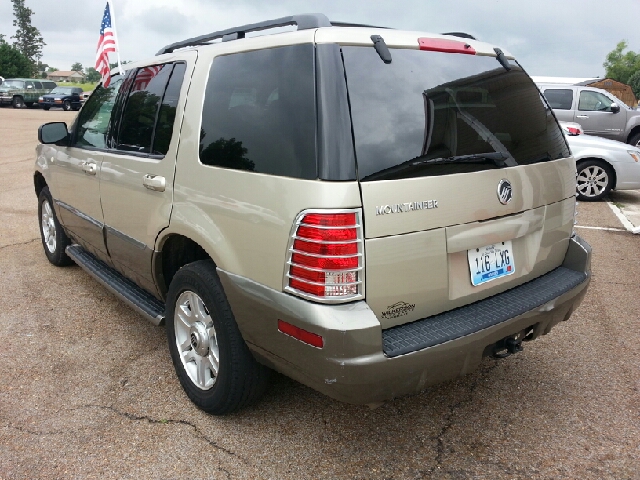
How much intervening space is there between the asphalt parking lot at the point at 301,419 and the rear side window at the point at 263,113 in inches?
53.9

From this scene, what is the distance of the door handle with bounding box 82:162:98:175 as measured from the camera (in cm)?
381

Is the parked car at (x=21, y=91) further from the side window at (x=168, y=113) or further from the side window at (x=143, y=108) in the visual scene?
the side window at (x=168, y=113)

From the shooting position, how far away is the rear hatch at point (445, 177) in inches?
87.4

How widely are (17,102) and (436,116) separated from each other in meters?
39.0

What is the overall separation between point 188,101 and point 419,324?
1680 mm

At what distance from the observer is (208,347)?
2881mm

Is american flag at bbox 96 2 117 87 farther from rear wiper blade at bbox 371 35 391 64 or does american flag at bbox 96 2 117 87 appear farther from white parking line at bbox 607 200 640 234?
white parking line at bbox 607 200 640 234

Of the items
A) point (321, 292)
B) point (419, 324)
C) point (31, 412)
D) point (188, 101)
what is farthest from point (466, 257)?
point (31, 412)

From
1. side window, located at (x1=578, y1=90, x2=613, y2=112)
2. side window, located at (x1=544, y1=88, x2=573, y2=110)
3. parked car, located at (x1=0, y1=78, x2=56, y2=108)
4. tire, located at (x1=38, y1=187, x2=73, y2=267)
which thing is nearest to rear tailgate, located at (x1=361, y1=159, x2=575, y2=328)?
tire, located at (x1=38, y1=187, x2=73, y2=267)

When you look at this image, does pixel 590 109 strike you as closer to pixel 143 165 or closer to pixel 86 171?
pixel 86 171

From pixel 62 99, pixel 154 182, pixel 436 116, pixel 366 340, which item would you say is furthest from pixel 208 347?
pixel 62 99

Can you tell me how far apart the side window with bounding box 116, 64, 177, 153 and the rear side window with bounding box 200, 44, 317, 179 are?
1.90ft

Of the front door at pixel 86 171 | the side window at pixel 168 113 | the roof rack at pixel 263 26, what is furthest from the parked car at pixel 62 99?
the side window at pixel 168 113

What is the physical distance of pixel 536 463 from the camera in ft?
8.47
